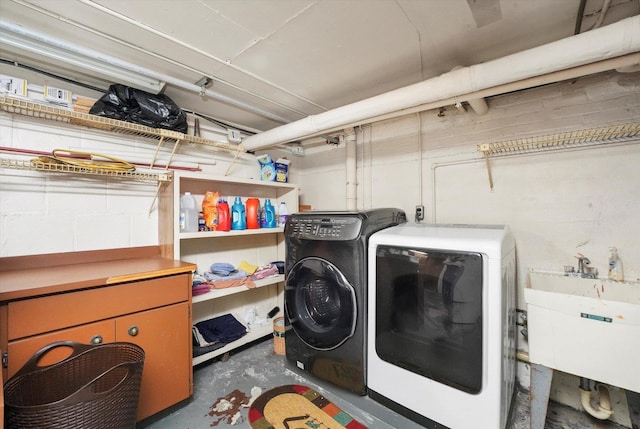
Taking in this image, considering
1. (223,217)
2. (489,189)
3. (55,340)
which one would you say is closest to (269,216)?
(223,217)

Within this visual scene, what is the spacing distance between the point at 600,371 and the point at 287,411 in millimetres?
1643

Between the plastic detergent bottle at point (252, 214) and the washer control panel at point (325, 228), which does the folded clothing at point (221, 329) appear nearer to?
the plastic detergent bottle at point (252, 214)

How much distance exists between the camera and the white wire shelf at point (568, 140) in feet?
4.79

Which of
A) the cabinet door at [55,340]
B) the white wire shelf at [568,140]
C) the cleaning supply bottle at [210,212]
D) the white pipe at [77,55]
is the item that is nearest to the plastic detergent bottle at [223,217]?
the cleaning supply bottle at [210,212]

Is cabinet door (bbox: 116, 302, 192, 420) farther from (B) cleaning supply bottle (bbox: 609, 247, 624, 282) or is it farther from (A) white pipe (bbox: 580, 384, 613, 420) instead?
(B) cleaning supply bottle (bbox: 609, 247, 624, 282)

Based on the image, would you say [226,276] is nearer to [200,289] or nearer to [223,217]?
[200,289]

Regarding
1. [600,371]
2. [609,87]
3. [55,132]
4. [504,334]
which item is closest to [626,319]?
[600,371]

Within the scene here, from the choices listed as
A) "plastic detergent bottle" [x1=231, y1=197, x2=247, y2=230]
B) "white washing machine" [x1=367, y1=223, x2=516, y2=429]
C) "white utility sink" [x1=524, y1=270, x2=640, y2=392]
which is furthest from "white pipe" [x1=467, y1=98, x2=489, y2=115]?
"plastic detergent bottle" [x1=231, y1=197, x2=247, y2=230]

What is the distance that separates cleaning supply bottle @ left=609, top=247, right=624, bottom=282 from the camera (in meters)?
1.55

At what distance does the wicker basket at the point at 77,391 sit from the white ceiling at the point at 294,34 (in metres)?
1.56

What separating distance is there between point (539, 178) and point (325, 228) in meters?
1.49

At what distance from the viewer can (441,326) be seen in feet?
4.54

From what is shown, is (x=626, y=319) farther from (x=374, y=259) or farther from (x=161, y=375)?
(x=161, y=375)

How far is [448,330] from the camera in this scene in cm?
136
